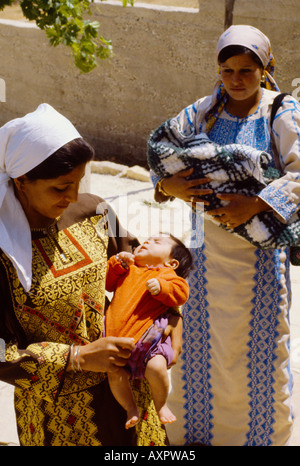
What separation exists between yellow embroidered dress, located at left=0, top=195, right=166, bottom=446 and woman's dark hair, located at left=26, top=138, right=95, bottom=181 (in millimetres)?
220

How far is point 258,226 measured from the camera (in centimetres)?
259

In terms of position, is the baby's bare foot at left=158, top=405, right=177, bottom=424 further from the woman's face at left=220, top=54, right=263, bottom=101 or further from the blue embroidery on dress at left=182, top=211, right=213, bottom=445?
the woman's face at left=220, top=54, right=263, bottom=101

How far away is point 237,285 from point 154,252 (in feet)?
2.43

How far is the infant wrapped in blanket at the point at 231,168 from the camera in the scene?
253 cm

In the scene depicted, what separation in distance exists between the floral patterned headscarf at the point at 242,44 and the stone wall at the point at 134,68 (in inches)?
163

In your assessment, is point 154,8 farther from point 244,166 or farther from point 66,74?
point 244,166

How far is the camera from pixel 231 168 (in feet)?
8.33

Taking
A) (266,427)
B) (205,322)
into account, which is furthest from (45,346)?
(266,427)

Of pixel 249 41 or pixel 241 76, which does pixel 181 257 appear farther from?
pixel 249 41

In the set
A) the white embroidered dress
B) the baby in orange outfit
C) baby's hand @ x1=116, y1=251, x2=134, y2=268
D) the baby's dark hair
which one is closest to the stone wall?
the white embroidered dress

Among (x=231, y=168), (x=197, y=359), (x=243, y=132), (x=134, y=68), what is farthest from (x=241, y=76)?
(x=134, y=68)

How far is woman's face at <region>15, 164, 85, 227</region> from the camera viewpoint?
1848 mm

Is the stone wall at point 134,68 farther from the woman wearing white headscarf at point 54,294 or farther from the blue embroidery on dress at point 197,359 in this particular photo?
the woman wearing white headscarf at point 54,294
